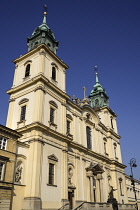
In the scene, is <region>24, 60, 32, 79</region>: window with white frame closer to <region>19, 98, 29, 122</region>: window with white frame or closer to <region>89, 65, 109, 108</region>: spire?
<region>19, 98, 29, 122</region>: window with white frame

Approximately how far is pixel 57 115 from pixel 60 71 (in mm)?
7173

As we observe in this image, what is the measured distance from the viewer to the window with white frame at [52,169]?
19422 mm

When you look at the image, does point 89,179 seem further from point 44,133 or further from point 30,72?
point 30,72

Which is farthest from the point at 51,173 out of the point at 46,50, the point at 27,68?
the point at 46,50

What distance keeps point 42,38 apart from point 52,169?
57.0ft

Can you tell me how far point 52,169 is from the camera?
65.7 ft

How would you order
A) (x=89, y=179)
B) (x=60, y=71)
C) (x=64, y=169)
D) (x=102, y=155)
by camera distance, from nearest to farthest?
1. (x=64, y=169)
2. (x=89, y=179)
3. (x=60, y=71)
4. (x=102, y=155)

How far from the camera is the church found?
58.3 feet

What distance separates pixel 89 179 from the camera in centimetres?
2531

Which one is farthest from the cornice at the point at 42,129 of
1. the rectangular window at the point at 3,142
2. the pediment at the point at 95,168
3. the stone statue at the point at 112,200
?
the stone statue at the point at 112,200

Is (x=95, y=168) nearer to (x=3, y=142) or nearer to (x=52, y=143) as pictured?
(x=52, y=143)

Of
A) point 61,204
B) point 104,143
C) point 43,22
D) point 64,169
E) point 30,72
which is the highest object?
point 43,22

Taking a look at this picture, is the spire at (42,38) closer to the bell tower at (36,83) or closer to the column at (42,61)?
the bell tower at (36,83)

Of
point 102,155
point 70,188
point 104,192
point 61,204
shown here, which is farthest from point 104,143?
point 61,204
